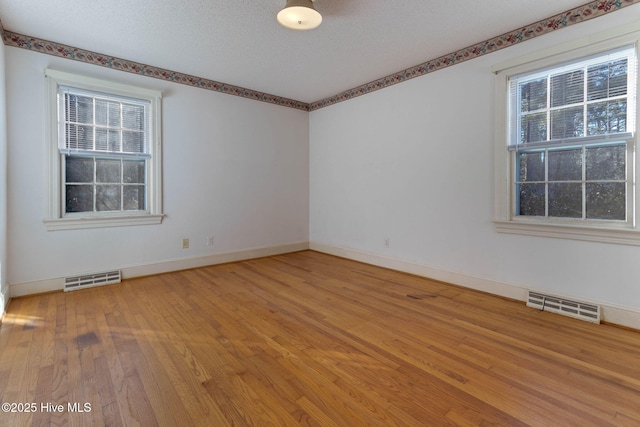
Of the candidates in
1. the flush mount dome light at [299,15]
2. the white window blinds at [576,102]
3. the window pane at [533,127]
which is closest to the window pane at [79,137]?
the flush mount dome light at [299,15]

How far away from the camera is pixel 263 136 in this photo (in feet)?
15.9

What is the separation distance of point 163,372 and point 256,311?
38.7 inches

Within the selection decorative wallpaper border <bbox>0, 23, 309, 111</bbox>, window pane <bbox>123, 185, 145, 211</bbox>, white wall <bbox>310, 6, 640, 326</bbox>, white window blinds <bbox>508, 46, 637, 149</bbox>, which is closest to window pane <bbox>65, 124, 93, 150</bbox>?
window pane <bbox>123, 185, 145, 211</bbox>

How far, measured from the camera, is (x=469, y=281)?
10.9 feet

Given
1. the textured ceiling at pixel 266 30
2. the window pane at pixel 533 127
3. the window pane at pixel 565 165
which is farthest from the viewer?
the window pane at pixel 533 127

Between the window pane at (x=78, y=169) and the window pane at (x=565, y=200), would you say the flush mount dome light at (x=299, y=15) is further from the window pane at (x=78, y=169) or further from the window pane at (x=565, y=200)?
the window pane at (x=78, y=169)

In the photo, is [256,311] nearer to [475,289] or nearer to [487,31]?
[475,289]

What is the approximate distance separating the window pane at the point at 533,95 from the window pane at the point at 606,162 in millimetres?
603

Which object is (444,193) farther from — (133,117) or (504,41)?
(133,117)

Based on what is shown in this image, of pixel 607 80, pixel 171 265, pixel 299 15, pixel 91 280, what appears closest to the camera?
pixel 299 15

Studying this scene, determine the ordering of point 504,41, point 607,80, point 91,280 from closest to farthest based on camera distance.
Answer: point 607,80, point 504,41, point 91,280

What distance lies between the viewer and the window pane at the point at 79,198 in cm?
335

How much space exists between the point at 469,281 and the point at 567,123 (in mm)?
1759

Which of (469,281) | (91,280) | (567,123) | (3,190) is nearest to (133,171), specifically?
(3,190)
